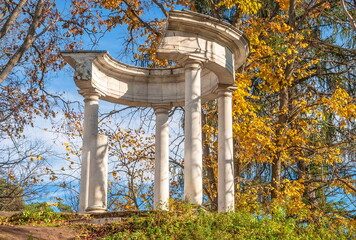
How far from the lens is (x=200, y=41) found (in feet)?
56.5

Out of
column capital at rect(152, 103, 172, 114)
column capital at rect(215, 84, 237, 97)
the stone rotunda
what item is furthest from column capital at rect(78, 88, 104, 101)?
column capital at rect(215, 84, 237, 97)

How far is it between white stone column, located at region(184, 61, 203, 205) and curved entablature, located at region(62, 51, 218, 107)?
2651 mm

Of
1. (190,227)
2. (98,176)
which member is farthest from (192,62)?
(190,227)

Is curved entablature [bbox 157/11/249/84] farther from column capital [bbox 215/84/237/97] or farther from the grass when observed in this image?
the grass

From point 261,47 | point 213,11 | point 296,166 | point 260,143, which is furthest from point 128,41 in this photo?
point 296,166

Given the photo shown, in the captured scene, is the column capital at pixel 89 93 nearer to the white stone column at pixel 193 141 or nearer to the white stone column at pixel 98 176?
the white stone column at pixel 98 176

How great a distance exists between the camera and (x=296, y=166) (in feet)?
88.9

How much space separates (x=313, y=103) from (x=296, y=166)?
19.4 ft

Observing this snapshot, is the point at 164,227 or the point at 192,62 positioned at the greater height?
the point at 192,62

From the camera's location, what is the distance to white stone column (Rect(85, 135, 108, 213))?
1866cm

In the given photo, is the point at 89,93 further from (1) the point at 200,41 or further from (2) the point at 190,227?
(2) the point at 190,227

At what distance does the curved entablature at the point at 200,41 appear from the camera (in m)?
16.7

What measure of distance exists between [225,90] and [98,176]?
6152 millimetres

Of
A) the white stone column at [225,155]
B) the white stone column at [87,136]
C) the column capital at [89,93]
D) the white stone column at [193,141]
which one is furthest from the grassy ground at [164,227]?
the column capital at [89,93]
